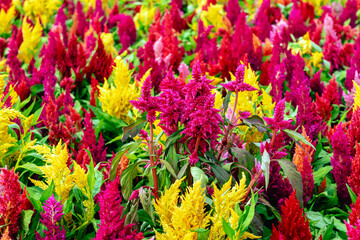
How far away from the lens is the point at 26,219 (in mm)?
1654

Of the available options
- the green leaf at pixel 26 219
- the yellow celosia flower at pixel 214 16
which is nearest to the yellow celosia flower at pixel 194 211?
the green leaf at pixel 26 219

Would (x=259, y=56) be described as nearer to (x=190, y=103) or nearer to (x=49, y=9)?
(x=190, y=103)

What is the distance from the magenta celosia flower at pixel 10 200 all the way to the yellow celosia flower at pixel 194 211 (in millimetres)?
599

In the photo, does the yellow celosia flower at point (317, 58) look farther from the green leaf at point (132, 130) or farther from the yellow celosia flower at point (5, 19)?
the yellow celosia flower at point (5, 19)

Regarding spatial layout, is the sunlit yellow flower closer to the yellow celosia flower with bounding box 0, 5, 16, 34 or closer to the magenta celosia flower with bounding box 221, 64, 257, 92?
the yellow celosia flower with bounding box 0, 5, 16, 34

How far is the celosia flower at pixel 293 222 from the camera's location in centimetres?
152

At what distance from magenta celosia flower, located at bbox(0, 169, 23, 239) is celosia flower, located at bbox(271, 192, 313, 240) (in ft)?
3.58

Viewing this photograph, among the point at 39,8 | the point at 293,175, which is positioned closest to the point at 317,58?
the point at 293,175

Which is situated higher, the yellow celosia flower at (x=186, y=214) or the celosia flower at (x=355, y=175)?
the yellow celosia flower at (x=186, y=214)

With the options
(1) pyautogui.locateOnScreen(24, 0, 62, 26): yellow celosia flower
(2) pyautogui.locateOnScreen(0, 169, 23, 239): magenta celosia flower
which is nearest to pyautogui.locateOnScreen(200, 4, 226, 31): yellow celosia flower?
(1) pyautogui.locateOnScreen(24, 0, 62, 26): yellow celosia flower

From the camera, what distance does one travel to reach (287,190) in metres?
1.84

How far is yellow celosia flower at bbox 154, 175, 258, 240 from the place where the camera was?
4.67ft

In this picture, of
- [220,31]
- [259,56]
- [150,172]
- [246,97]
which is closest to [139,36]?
[220,31]

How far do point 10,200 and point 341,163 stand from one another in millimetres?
1679
